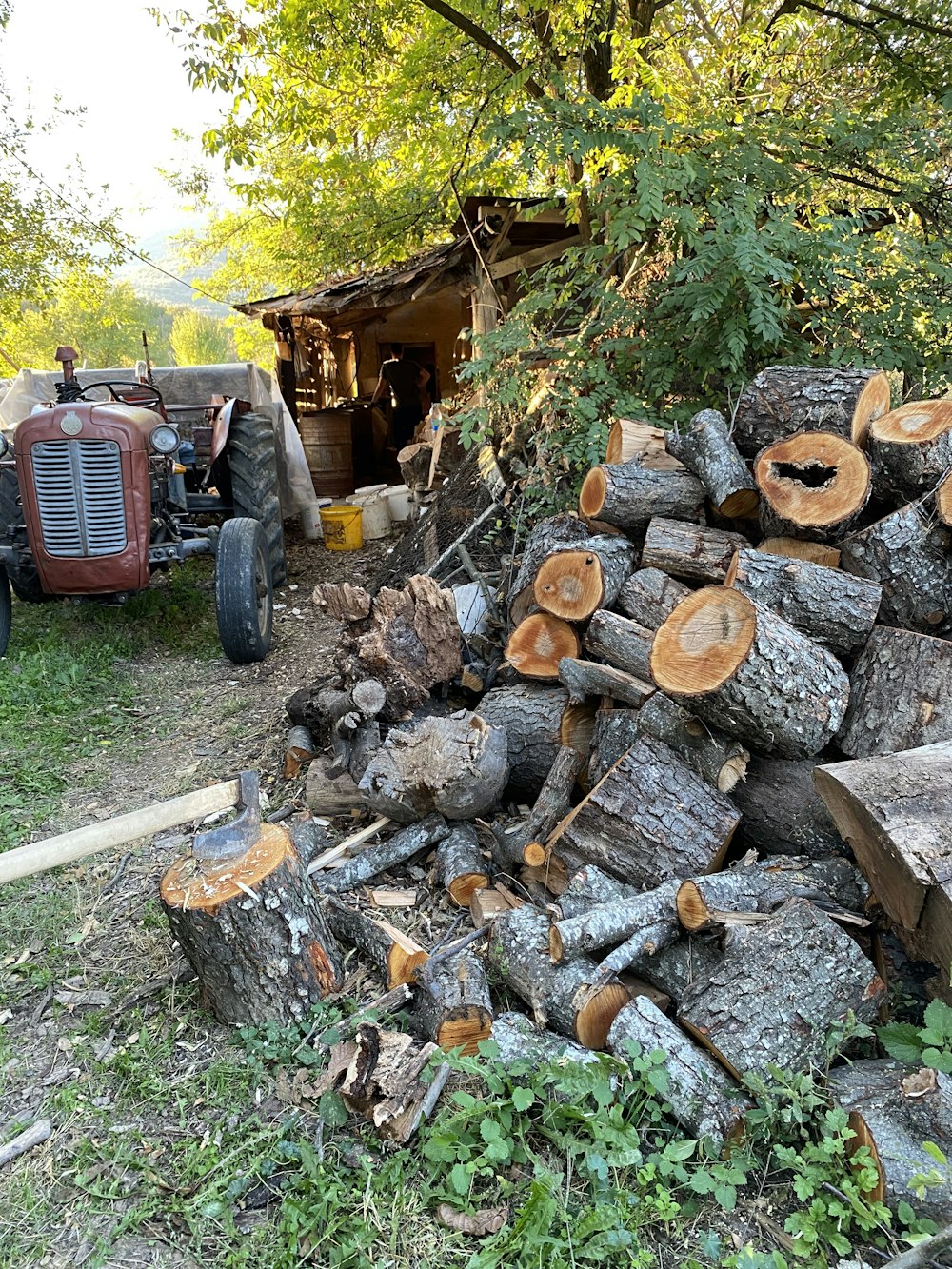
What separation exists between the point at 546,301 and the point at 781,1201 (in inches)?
174

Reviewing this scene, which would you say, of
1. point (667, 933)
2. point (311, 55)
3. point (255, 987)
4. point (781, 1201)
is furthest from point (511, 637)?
point (311, 55)

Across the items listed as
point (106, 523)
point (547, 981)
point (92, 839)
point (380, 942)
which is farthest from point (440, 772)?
point (106, 523)

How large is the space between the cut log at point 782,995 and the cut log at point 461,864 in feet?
2.97

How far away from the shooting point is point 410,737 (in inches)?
124

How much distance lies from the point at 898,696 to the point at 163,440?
438 centimetres

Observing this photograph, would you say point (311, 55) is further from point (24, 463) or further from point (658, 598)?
point (658, 598)

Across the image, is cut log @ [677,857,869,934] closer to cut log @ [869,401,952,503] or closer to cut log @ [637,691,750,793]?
cut log @ [637,691,750,793]

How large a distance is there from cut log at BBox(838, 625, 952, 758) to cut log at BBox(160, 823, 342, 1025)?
184 centimetres

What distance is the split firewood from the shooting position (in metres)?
3.20

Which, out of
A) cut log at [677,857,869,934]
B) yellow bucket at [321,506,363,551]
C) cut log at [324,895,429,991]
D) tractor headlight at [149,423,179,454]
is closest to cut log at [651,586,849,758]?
cut log at [677,857,869,934]

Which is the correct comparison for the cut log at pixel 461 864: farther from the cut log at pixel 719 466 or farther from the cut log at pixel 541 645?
the cut log at pixel 719 466

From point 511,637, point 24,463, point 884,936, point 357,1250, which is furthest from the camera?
point 24,463

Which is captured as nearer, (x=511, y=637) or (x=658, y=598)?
(x=658, y=598)

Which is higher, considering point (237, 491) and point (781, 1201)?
point (237, 491)
